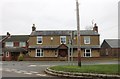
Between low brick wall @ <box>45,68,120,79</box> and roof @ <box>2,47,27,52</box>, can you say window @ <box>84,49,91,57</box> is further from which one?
low brick wall @ <box>45,68,120,79</box>

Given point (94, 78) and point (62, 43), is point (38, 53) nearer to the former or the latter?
point (62, 43)

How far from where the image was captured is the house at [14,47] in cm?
6244

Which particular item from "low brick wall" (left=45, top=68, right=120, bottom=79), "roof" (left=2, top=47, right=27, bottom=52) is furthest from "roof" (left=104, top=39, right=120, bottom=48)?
"low brick wall" (left=45, top=68, right=120, bottom=79)

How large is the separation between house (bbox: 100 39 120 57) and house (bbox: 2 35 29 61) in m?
21.7

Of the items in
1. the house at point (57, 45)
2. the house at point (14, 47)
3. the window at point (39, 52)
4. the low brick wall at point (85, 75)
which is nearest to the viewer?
the low brick wall at point (85, 75)

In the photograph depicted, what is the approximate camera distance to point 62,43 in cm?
5750

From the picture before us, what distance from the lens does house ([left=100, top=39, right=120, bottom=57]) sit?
75775 millimetres

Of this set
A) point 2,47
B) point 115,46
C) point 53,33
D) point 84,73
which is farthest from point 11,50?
point 84,73

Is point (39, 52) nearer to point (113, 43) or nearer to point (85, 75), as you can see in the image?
point (113, 43)

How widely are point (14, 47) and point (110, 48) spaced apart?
88.5 feet

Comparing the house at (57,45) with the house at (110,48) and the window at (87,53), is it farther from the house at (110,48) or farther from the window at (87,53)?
the house at (110,48)

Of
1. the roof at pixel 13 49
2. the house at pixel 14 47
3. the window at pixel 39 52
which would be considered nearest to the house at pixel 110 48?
the house at pixel 14 47

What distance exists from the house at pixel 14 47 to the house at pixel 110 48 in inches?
853

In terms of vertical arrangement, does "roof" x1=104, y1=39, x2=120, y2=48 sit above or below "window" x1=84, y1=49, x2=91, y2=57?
above
